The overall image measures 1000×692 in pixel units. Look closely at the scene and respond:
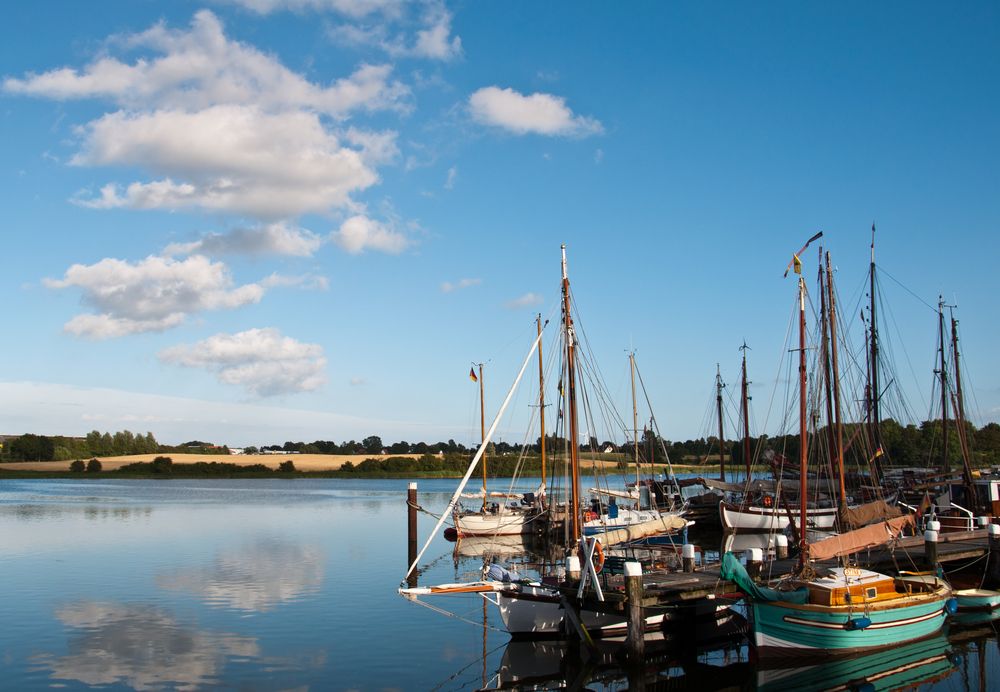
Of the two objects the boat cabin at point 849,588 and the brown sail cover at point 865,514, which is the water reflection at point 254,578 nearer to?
the boat cabin at point 849,588

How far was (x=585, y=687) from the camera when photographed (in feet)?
82.2

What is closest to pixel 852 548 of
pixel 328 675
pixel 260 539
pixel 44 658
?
pixel 328 675

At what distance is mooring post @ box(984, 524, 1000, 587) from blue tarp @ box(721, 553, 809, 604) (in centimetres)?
1557

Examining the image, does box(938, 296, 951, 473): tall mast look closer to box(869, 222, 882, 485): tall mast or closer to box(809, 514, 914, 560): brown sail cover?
box(869, 222, 882, 485): tall mast

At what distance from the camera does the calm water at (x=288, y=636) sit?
25562mm

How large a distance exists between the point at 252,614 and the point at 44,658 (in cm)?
865

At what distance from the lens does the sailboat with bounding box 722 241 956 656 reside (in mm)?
26641

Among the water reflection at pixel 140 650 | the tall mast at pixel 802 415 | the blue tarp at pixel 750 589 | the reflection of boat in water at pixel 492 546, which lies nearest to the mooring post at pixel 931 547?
the tall mast at pixel 802 415

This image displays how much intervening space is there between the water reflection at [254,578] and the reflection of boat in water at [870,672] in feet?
67.8

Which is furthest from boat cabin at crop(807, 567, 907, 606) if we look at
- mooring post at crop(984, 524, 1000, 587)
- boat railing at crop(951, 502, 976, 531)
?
boat railing at crop(951, 502, 976, 531)

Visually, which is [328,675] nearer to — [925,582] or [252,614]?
[252,614]

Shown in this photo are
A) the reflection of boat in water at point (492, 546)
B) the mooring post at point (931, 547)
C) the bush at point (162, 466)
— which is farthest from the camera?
the bush at point (162, 466)

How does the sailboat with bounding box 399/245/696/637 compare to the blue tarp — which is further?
the sailboat with bounding box 399/245/696/637

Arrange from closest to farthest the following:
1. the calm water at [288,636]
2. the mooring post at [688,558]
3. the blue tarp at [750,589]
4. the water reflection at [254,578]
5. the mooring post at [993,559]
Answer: the calm water at [288,636], the blue tarp at [750,589], the mooring post at [688,558], the mooring post at [993,559], the water reflection at [254,578]
